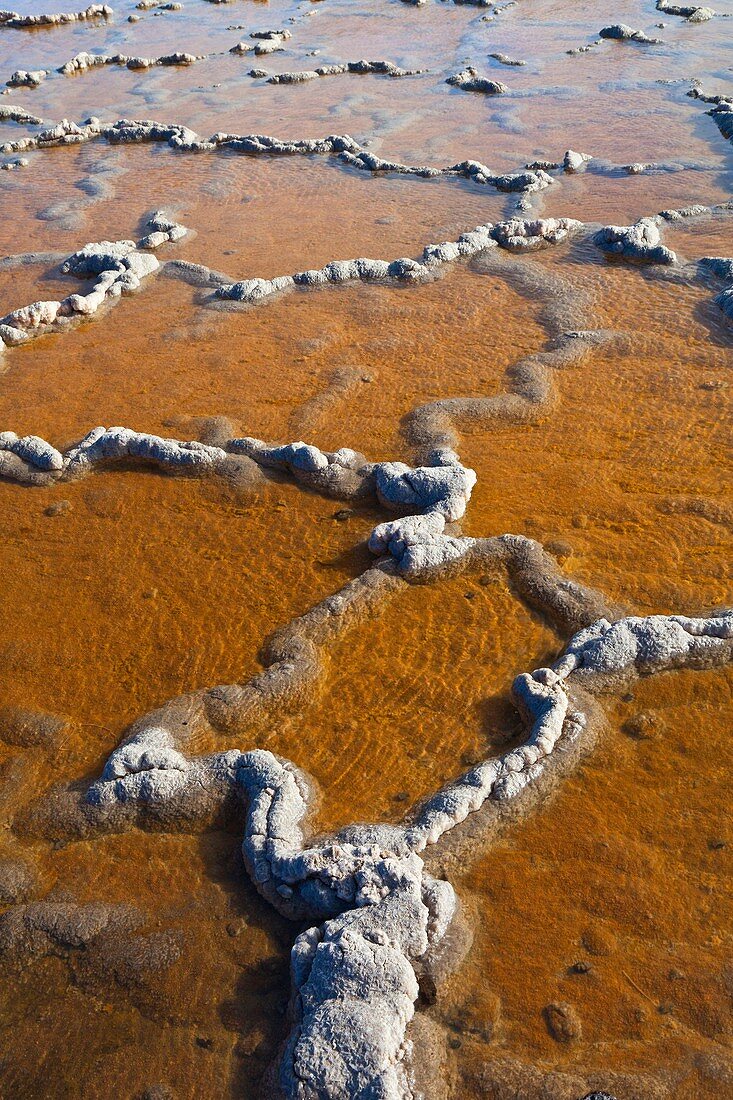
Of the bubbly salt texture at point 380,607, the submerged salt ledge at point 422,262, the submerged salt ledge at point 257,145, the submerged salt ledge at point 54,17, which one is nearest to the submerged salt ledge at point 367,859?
the bubbly salt texture at point 380,607

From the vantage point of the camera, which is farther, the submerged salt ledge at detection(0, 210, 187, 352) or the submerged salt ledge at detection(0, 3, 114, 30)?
the submerged salt ledge at detection(0, 3, 114, 30)

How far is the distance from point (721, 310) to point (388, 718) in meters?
6.41

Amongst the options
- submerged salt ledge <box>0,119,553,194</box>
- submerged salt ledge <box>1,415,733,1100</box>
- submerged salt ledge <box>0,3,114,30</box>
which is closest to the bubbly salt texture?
submerged salt ledge <box>1,415,733,1100</box>

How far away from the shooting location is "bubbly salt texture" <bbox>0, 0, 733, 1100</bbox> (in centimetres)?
354

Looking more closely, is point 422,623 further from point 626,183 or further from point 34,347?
point 626,183

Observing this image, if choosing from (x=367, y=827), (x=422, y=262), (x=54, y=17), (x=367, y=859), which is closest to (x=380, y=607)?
(x=367, y=827)

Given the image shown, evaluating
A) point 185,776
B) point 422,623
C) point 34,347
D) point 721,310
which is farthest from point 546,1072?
point 34,347

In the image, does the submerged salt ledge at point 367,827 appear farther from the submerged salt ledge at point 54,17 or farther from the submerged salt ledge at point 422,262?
the submerged salt ledge at point 54,17

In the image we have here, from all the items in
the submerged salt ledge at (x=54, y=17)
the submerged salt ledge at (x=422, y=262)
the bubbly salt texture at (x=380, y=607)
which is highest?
the submerged salt ledge at (x=54, y=17)

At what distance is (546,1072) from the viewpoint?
3.29 meters

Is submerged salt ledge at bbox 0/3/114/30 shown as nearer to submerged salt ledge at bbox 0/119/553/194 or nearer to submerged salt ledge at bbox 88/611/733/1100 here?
submerged salt ledge at bbox 0/119/553/194

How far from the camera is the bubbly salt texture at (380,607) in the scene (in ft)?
11.6

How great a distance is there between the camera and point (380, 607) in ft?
18.1

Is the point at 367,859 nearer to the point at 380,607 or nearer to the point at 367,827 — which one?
the point at 367,827
